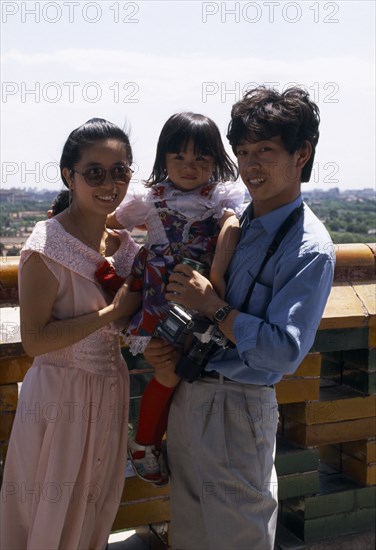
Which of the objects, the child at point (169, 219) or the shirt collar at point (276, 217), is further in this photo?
the child at point (169, 219)

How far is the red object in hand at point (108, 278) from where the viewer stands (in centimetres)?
288

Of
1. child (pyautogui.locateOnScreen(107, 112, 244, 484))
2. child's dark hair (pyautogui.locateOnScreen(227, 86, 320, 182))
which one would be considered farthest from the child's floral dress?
child's dark hair (pyautogui.locateOnScreen(227, 86, 320, 182))

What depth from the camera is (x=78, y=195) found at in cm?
287

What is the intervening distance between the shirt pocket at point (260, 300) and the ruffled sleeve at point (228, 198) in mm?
503

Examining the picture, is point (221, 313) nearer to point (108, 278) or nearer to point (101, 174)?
point (108, 278)

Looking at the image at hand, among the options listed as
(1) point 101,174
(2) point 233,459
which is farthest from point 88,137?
(2) point 233,459

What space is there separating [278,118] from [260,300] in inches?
24.4

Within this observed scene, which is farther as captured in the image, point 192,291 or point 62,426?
point 62,426

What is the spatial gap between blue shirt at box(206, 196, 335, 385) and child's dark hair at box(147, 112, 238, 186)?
45 cm

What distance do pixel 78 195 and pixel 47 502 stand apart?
114 centimetres

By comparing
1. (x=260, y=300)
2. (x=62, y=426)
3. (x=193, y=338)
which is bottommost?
(x=62, y=426)

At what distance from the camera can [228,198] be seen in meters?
3.05

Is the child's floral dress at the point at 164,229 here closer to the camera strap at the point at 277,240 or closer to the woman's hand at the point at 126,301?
the woman's hand at the point at 126,301

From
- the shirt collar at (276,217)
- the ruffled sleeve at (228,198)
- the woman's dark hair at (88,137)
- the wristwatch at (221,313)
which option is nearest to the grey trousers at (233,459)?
the wristwatch at (221,313)
